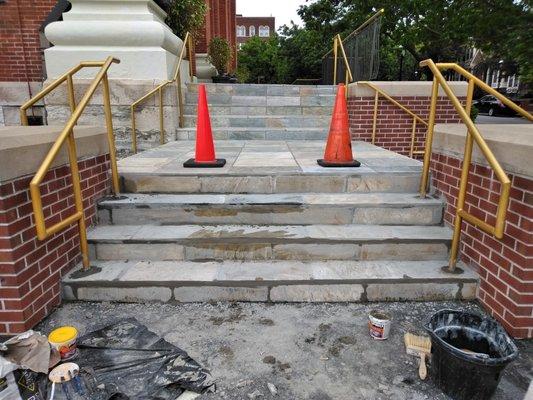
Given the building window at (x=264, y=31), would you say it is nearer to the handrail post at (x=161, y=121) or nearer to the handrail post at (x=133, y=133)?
the handrail post at (x=161, y=121)

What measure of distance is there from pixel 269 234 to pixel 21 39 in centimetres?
751

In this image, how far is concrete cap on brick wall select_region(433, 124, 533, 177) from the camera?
2.43 m

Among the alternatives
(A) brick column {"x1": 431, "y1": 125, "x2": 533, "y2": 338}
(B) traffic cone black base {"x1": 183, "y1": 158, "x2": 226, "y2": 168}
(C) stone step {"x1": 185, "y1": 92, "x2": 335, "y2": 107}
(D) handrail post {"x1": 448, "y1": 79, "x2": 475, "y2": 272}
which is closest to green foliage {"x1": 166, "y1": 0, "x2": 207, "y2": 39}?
(C) stone step {"x1": 185, "y1": 92, "x2": 335, "y2": 107}

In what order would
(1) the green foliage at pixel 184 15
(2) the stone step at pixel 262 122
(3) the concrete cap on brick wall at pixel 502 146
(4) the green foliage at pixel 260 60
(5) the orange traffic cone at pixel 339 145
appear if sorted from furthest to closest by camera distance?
(4) the green foliage at pixel 260 60 → (1) the green foliage at pixel 184 15 → (2) the stone step at pixel 262 122 → (5) the orange traffic cone at pixel 339 145 → (3) the concrete cap on brick wall at pixel 502 146

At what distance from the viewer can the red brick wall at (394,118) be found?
6.97 m

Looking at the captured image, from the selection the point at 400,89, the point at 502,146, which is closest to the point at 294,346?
the point at 502,146

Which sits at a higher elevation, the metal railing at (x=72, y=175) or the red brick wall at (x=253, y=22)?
the red brick wall at (x=253, y=22)

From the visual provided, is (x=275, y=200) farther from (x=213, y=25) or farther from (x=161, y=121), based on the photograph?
(x=213, y=25)

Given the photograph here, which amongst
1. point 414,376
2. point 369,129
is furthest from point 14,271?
Result: point 369,129

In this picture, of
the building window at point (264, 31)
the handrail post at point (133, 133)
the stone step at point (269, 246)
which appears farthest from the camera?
the building window at point (264, 31)

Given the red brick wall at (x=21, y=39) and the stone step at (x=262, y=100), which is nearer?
the red brick wall at (x=21, y=39)

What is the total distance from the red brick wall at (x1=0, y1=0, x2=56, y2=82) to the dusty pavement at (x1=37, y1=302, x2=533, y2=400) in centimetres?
688

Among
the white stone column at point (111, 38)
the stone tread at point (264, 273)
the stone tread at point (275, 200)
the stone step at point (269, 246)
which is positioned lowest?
the stone tread at point (264, 273)

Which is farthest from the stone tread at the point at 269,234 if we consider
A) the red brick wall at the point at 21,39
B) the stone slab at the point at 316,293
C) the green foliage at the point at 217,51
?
the green foliage at the point at 217,51
